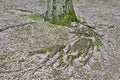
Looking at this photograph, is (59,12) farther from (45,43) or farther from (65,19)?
(45,43)

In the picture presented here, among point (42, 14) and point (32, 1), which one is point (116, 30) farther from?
point (32, 1)

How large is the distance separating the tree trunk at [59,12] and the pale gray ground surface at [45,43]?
48 cm

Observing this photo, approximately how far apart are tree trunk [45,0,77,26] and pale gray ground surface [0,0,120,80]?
1.59 ft

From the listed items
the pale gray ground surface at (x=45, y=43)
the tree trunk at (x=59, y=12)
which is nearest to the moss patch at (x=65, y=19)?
the tree trunk at (x=59, y=12)

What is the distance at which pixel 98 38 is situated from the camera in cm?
943

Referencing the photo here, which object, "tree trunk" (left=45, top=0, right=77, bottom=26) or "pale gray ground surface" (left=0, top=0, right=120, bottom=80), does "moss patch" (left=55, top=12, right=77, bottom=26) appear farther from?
"pale gray ground surface" (left=0, top=0, right=120, bottom=80)

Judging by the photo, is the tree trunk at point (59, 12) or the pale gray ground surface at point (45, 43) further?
the tree trunk at point (59, 12)

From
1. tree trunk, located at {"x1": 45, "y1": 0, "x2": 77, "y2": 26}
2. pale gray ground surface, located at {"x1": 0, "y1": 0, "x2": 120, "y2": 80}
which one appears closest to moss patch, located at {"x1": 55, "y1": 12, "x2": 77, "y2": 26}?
tree trunk, located at {"x1": 45, "y1": 0, "x2": 77, "y2": 26}

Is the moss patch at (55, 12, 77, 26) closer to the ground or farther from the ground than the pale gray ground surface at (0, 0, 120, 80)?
farther from the ground

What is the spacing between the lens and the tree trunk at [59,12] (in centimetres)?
1010

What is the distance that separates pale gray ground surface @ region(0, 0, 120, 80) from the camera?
709 centimetres

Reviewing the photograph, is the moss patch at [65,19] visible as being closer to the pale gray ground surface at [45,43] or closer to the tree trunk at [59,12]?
the tree trunk at [59,12]

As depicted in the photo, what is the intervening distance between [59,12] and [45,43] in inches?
87.3

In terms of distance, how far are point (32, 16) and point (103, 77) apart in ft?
17.8
